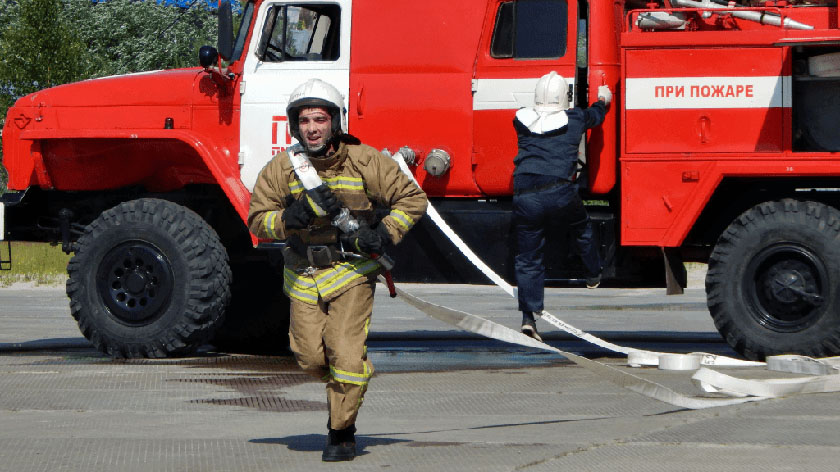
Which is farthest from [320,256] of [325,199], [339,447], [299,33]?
[299,33]

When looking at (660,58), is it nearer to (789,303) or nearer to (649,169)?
(649,169)

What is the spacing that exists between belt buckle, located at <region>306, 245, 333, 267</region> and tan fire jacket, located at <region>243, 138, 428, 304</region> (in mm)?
49

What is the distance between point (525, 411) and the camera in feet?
25.0

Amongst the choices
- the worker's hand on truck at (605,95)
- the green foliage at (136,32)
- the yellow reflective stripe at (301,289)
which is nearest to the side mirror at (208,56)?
the worker's hand on truck at (605,95)

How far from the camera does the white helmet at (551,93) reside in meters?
9.67

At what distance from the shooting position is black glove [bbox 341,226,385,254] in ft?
19.6

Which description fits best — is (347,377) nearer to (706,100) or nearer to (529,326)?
(529,326)

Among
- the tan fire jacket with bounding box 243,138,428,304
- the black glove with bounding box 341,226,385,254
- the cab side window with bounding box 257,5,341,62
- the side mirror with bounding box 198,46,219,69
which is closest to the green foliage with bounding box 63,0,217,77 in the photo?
the cab side window with bounding box 257,5,341,62

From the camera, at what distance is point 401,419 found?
7.39 metres

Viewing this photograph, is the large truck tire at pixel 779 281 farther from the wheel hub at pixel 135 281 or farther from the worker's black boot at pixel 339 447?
the worker's black boot at pixel 339 447

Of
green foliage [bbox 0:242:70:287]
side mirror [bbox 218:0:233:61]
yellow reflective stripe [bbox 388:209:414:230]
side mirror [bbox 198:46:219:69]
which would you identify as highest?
side mirror [bbox 218:0:233:61]

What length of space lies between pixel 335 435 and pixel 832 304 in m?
4.52

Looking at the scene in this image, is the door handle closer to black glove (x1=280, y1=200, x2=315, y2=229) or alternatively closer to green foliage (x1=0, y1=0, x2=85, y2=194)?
black glove (x1=280, y1=200, x2=315, y2=229)

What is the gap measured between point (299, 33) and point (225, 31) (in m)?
0.61
